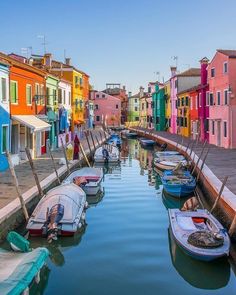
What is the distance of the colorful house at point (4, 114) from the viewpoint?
A: 2419 centimetres

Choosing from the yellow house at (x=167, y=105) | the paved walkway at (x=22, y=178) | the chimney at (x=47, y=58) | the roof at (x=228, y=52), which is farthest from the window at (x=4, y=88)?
the yellow house at (x=167, y=105)

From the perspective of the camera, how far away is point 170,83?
66.2 metres

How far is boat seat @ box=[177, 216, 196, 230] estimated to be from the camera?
14.5 metres

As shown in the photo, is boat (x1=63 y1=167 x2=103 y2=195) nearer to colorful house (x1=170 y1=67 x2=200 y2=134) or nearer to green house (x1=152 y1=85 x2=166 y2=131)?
colorful house (x1=170 y1=67 x2=200 y2=134)

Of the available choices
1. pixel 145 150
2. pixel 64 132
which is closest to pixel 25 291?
pixel 64 132

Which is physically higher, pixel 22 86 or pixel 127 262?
pixel 22 86

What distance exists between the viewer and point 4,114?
2478 cm

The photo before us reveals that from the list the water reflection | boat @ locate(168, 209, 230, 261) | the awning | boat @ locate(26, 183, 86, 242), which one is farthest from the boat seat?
the awning

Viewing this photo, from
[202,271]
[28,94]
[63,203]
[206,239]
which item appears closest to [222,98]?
[28,94]

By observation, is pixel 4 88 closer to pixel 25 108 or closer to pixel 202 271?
pixel 25 108

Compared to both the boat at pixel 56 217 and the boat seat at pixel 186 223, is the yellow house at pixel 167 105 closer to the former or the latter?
the boat at pixel 56 217

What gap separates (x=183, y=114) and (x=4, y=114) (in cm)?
3465

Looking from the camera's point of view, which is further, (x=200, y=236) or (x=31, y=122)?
(x=31, y=122)

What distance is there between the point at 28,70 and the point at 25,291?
73.2 ft
